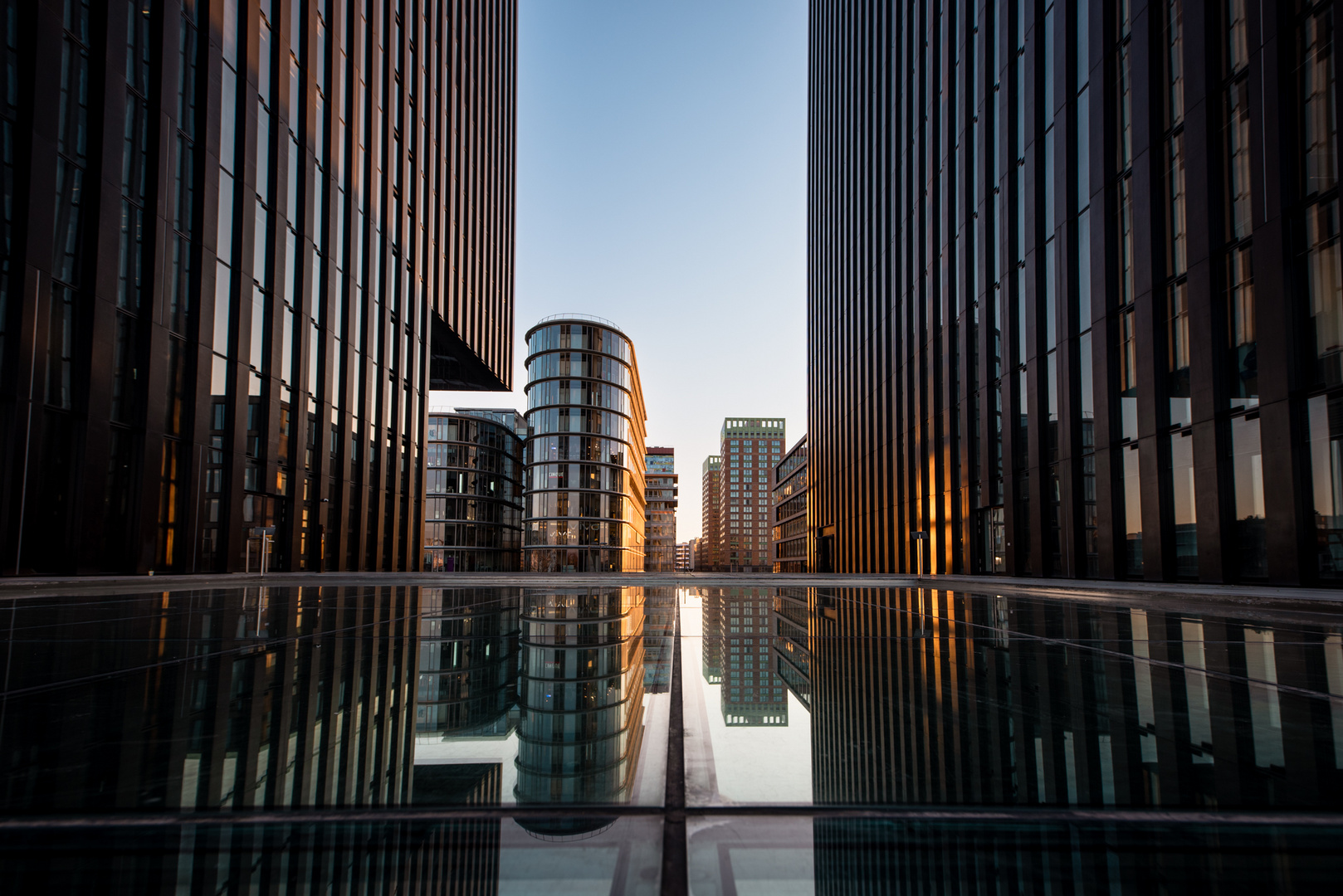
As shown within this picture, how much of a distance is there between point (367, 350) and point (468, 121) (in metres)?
25.9

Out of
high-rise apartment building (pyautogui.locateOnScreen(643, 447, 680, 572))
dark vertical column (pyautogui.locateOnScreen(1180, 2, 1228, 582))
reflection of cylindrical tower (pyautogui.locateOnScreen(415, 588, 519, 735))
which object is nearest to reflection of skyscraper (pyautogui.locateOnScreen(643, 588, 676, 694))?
reflection of cylindrical tower (pyautogui.locateOnScreen(415, 588, 519, 735))

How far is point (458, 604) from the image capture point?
748 centimetres

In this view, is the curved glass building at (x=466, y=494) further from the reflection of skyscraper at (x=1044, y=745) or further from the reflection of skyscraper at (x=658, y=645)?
the reflection of skyscraper at (x=1044, y=745)

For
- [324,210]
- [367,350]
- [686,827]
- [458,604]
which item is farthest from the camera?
[367,350]

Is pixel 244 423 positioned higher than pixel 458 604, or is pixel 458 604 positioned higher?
pixel 244 423

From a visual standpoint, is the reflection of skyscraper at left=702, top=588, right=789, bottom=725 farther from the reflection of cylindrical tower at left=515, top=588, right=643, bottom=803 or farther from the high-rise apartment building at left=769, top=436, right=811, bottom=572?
the high-rise apartment building at left=769, top=436, right=811, bottom=572

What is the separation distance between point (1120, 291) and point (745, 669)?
19.9 metres

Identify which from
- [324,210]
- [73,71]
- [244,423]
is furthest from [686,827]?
[324,210]

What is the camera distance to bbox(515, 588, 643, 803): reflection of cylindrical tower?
1.61 meters

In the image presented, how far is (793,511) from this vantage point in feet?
302

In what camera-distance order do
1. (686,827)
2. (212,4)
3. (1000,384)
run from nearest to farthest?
(686,827), (212,4), (1000,384)

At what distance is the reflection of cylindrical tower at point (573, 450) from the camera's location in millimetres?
56844

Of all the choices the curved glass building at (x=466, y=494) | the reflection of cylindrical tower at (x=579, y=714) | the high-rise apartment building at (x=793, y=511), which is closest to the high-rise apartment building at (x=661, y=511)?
the high-rise apartment building at (x=793, y=511)

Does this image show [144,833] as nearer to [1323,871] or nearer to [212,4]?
[1323,871]
